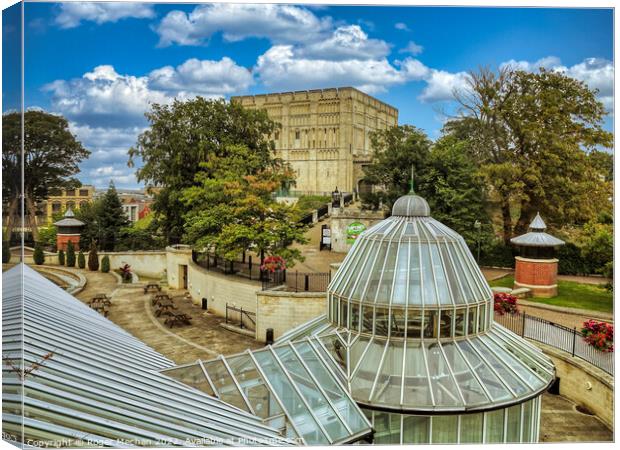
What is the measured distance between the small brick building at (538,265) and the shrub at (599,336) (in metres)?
7.84

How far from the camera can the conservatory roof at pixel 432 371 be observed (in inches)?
369

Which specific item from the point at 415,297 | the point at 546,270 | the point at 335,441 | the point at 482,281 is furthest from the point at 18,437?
the point at 546,270

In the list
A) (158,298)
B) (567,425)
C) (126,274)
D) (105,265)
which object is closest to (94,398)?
(567,425)

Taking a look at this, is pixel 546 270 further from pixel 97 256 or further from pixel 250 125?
pixel 97 256

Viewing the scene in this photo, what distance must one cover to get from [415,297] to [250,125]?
2270 centimetres

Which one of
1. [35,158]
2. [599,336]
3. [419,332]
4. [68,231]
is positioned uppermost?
[35,158]

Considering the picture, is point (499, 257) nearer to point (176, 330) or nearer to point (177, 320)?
point (177, 320)

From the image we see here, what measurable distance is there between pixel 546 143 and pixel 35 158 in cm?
2217

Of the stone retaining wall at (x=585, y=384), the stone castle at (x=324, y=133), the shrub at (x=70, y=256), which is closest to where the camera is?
the stone retaining wall at (x=585, y=384)

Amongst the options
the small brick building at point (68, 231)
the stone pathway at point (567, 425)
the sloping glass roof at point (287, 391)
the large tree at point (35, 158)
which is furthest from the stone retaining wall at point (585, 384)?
the small brick building at point (68, 231)

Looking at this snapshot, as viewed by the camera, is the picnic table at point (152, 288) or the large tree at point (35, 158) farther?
the picnic table at point (152, 288)

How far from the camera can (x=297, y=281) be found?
21703mm

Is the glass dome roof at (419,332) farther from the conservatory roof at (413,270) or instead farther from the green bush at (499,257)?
the green bush at (499,257)

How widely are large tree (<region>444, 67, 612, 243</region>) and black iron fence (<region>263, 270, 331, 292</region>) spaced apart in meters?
10.4
